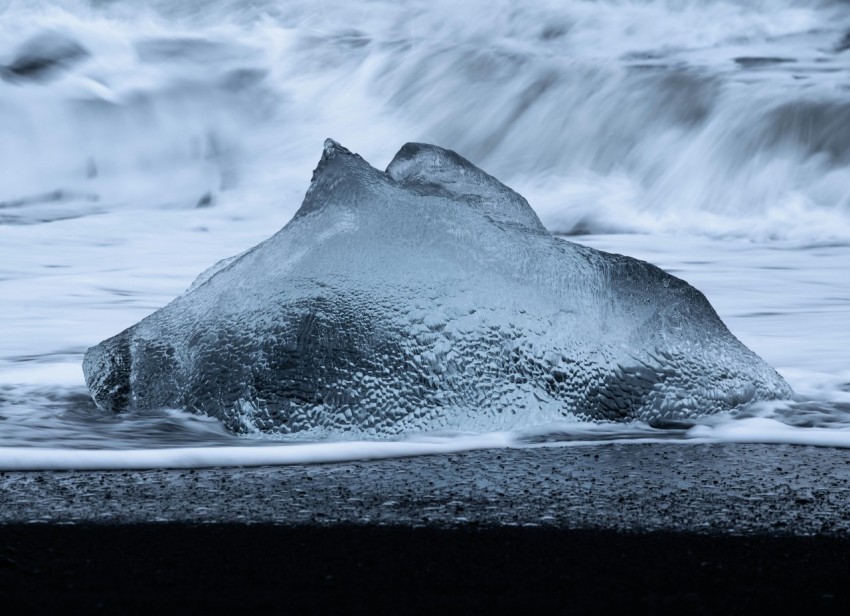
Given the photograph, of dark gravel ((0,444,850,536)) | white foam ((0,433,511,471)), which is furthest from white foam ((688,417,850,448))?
white foam ((0,433,511,471))

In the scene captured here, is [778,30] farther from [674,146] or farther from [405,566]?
[405,566]

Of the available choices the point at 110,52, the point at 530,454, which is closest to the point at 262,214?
the point at 110,52

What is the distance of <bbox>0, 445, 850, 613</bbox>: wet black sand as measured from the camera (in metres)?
1.55

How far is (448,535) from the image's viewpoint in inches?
73.9

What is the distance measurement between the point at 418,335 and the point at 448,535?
986 millimetres

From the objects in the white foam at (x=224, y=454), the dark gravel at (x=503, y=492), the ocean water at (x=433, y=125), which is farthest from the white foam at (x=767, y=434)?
the ocean water at (x=433, y=125)

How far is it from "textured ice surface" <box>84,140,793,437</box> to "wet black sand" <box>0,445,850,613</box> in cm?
27

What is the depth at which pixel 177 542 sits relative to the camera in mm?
1804

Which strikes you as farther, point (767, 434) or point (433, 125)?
point (433, 125)

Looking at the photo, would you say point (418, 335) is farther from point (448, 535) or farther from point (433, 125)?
point (433, 125)

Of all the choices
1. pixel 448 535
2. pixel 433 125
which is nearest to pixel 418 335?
pixel 448 535

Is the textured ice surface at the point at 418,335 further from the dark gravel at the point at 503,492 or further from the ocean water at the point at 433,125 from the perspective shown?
the ocean water at the point at 433,125

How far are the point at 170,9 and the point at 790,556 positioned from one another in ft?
42.9

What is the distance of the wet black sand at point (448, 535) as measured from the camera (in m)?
1.55
